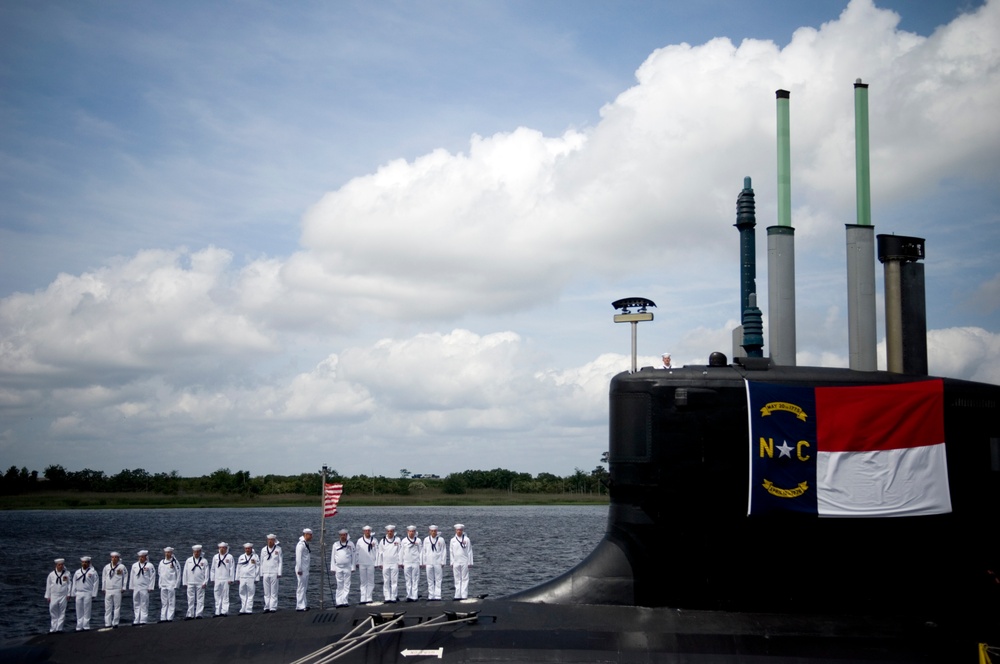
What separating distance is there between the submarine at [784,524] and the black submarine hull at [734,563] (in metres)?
0.02

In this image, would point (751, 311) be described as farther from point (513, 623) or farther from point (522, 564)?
point (522, 564)

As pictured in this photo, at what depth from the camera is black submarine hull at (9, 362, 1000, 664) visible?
33.9 feet

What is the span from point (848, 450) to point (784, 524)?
3.84 ft

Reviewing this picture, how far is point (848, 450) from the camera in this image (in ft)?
34.6

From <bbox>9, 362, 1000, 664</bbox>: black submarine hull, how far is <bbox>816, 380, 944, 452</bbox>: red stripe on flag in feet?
0.67

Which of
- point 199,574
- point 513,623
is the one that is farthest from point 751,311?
point 199,574

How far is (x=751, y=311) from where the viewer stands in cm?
1260

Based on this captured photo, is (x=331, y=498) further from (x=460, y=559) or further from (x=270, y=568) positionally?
(x=460, y=559)

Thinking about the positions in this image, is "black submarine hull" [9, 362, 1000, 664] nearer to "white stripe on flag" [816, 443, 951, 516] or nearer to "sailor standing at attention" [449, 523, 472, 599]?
"white stripe on flag" [816, 443, 951, 516]

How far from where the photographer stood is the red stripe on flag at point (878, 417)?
10477 millimetres

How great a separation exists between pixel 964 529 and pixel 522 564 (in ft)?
101

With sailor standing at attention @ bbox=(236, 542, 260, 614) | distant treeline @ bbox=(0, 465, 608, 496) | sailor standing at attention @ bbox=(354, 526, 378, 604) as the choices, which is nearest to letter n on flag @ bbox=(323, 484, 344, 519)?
sailor standing at attention @ bbox=(354, 526, 378, 604)

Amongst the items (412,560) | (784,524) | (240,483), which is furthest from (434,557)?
(240,483)

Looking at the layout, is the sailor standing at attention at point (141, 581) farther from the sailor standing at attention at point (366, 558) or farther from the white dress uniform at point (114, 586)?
the sailor standing at attention at point (366, 558)
